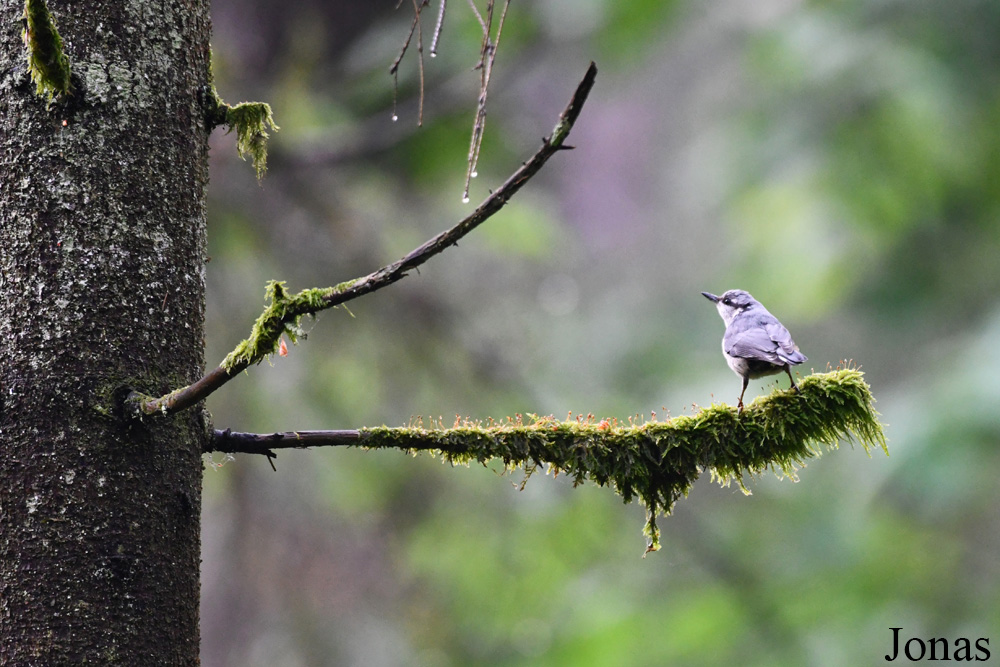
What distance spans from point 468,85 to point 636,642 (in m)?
A: 5.69

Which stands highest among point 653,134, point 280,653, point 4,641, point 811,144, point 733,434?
point 653,134

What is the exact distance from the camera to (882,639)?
8.27 m

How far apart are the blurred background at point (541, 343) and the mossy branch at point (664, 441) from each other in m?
3.49

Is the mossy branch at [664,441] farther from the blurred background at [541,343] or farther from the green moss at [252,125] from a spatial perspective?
the blurred background at [541,343]

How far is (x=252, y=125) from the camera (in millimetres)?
2139

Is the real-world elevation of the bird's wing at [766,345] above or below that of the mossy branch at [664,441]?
above

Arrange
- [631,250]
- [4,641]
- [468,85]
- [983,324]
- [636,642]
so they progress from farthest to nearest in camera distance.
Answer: [631,250] → [636,642] → [983,324] → [468,85] → [4,641]

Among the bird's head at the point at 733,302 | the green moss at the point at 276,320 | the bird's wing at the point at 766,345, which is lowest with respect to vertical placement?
the green moss at the point at 276,320

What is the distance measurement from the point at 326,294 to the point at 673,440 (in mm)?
843

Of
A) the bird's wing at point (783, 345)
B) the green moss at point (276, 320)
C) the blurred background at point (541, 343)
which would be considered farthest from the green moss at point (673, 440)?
the blurred background at point (541, 343)

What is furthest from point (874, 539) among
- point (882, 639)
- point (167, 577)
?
point (167, 577)

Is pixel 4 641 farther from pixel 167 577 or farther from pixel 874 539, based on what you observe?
pixel 874 539

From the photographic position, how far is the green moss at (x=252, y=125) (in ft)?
6.86

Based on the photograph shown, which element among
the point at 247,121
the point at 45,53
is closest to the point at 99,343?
the point at 45,53
